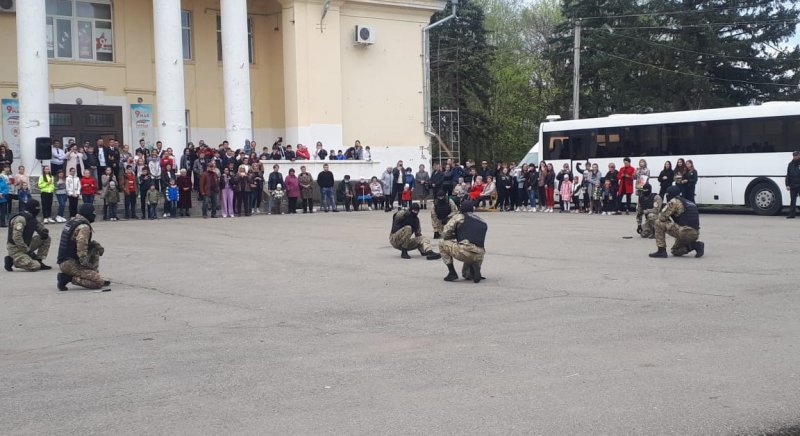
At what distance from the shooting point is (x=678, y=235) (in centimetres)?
1620

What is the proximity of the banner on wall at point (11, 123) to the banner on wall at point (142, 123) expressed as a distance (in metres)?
4.44

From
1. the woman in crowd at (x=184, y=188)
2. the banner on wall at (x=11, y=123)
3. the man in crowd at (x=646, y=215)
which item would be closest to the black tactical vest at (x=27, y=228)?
the man in crowd at (x=646, y=215)

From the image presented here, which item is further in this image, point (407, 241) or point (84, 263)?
point (407, 241)

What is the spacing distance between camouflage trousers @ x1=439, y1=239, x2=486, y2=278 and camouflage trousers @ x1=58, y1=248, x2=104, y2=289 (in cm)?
523

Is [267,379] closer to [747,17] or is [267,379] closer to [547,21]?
[747,17]

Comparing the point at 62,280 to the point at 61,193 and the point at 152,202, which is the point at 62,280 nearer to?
the point at 61,193

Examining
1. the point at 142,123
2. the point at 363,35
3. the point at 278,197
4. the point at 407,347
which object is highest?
the point at 363,35

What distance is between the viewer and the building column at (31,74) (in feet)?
97.2

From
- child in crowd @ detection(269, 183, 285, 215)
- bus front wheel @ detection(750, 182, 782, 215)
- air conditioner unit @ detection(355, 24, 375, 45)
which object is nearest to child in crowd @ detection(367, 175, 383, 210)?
child in crowd @ detection(269, 183, 285, 215)

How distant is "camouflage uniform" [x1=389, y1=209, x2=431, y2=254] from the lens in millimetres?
17031

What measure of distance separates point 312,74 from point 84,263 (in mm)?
24869

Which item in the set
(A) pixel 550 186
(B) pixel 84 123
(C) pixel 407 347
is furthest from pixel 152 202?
(C) pixel 407 347

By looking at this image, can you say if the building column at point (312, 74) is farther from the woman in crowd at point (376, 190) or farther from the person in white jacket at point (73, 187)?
the person in white jacket at point (73, 187)

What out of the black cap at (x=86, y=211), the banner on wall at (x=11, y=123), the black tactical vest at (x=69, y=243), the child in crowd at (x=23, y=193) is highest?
the banner on wall at (x=11, y=123)
